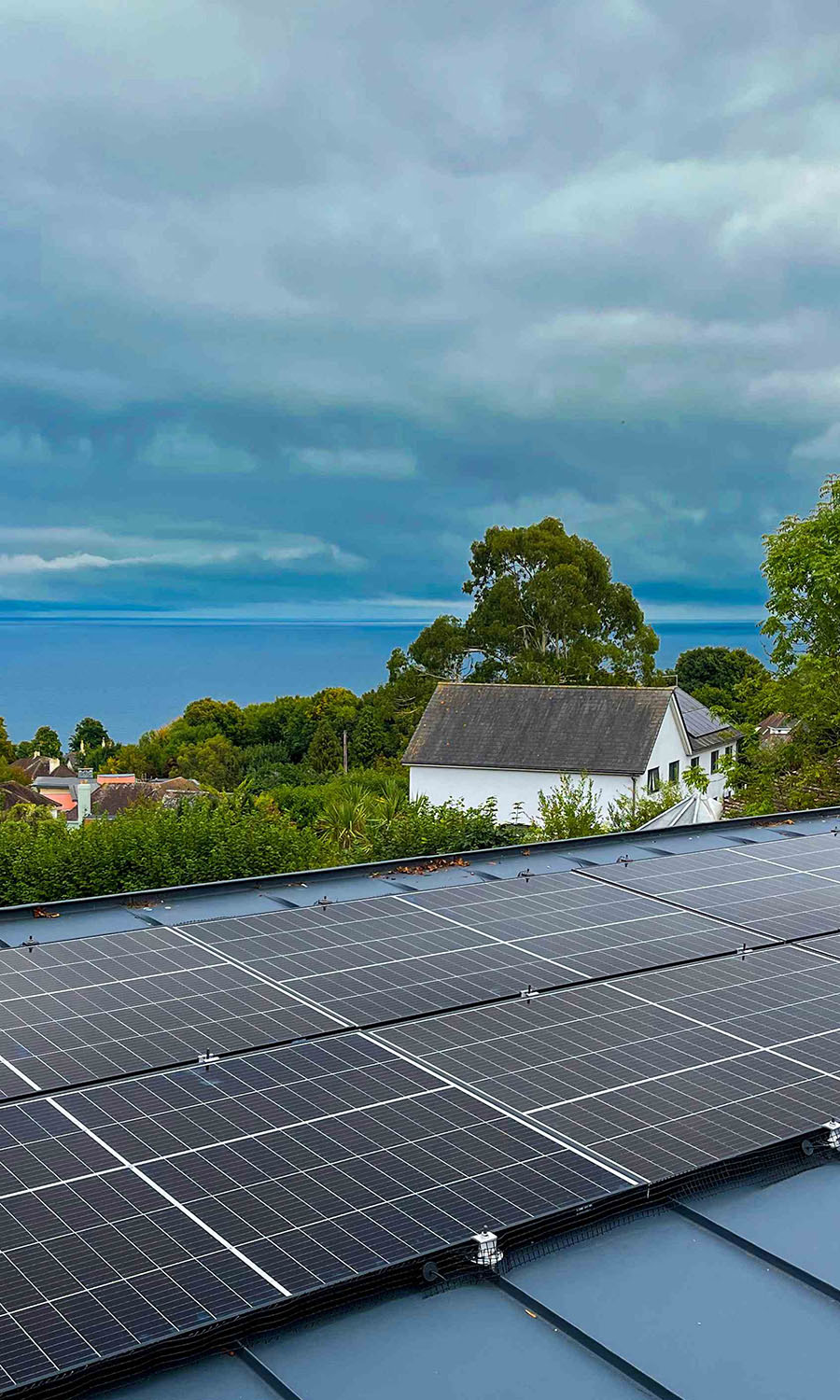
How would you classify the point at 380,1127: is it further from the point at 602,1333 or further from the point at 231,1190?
the point at 602,1333

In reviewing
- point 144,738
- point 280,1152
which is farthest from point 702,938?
point 144,738

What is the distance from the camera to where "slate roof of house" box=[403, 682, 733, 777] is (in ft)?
167

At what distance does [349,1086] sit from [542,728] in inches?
1753

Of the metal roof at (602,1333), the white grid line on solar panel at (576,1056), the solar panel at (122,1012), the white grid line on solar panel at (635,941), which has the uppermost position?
the white grid line on solar panel at (635,941)

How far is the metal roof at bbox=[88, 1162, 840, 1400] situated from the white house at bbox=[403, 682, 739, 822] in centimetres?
4227

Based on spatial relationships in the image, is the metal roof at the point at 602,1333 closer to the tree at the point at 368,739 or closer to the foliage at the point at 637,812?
the foliage at the point at 637,812

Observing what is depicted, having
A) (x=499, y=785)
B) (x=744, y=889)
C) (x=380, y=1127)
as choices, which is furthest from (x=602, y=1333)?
(x=499, y=785)

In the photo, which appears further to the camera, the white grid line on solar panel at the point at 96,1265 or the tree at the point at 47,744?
the tree at the point at 47,744

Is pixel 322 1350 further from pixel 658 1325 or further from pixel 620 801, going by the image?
pixel 620 801

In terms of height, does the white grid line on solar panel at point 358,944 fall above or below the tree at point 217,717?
below

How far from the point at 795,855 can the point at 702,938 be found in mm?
5244

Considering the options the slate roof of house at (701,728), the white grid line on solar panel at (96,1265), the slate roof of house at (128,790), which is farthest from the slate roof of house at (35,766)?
the white grid line on solar panel at (96,1265)

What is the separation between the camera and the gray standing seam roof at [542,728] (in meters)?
50.8

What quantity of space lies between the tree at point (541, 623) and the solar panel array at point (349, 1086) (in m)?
57.4
